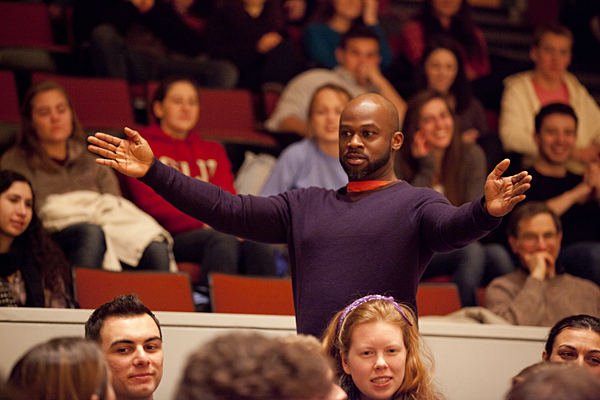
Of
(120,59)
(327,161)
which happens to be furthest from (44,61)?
(327,161)

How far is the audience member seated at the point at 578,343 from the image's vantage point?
1.75 m

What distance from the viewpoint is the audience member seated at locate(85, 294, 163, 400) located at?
5.28ft

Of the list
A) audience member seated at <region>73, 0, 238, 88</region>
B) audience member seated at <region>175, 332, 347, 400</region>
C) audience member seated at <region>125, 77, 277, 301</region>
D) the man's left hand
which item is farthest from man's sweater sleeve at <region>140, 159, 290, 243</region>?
audience member seated at <region>73, 0, 238, 88</region>

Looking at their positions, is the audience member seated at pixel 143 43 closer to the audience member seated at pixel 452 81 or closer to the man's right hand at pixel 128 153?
the audience member seated at pixel 452 81

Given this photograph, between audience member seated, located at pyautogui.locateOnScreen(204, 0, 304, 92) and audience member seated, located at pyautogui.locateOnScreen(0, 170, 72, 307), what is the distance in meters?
1.72

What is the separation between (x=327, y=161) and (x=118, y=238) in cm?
93

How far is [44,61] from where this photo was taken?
137 inches

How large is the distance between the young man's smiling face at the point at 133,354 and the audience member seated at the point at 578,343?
95 centimetres

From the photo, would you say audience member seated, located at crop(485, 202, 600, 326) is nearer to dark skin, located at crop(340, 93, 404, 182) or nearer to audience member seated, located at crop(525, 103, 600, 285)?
audience member seated, located at crop(525, 103, 600, 285)

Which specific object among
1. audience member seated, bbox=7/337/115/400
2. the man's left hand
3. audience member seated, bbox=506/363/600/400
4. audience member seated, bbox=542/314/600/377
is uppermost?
the man's left hand

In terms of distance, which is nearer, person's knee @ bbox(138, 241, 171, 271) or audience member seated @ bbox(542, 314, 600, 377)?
audience member seated @ bbox(542, 314, 600, 377)

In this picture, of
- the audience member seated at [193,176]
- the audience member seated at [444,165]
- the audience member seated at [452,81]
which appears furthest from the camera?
the audience member seated at [452,81]

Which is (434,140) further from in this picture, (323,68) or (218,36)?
(218,36)

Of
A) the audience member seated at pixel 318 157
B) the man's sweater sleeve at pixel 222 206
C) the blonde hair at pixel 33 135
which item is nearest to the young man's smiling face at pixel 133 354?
the man's sweater sleeve at pixel 222 206
